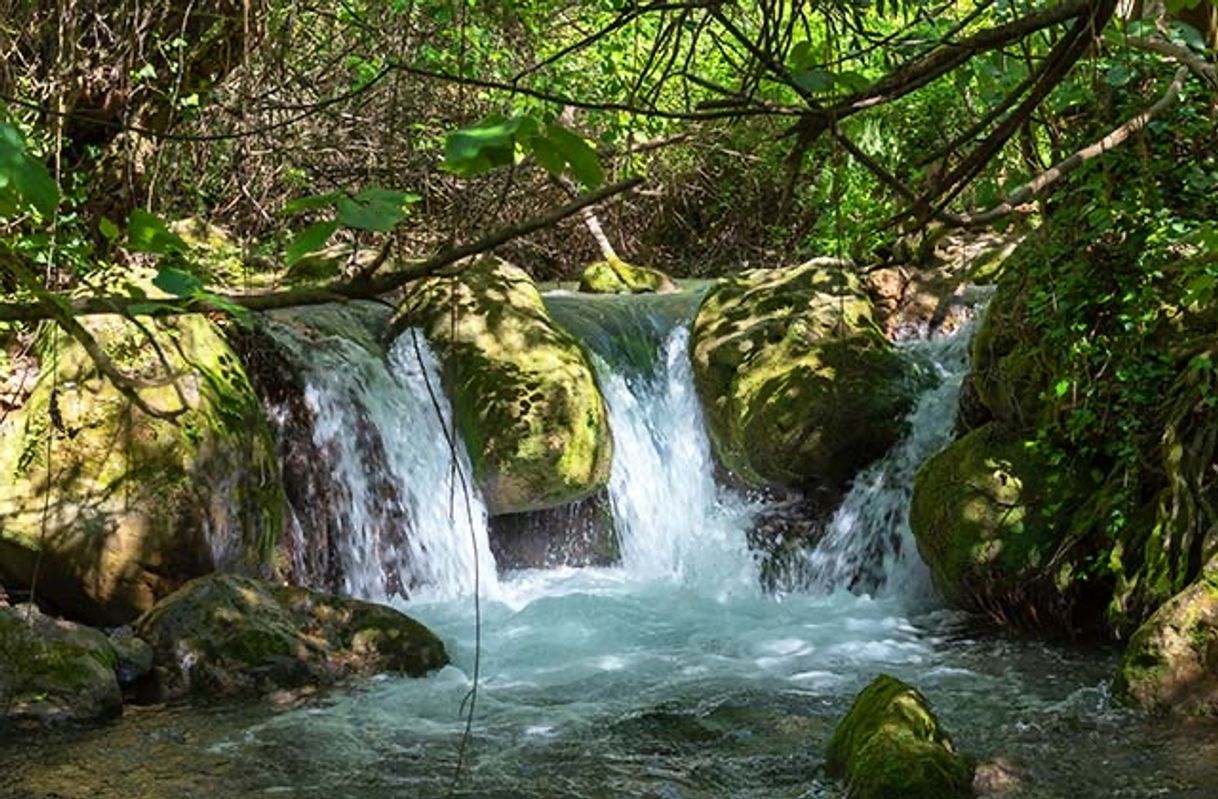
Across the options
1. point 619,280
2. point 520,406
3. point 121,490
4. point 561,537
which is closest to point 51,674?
point 121,490

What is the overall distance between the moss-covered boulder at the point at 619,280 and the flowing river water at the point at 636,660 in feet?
5.33

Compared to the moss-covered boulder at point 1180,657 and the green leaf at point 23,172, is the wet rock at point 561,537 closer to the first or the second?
the moss-covered boulder at point 1180,657

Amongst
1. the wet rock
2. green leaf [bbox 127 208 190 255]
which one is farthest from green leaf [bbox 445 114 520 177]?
the wet rock

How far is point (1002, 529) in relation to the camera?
6574mm

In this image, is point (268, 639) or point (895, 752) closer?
point (895, 752)

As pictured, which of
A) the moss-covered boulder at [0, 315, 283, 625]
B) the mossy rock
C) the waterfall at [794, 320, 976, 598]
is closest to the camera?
the moss-covered boulder at [0, 315, 283, 625]

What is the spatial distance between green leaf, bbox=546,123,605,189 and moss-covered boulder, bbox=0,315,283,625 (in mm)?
5100

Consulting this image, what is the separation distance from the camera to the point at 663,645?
685 centimetres

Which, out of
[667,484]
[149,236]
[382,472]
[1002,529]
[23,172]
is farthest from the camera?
[667,484]

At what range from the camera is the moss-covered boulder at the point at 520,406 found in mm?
8258

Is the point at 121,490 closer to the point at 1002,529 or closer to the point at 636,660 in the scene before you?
the point at 636,660

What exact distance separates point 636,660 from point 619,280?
6394mm

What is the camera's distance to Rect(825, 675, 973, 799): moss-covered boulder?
4.25 metres

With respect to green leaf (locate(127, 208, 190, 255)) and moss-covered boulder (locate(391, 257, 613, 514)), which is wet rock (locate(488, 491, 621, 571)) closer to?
moss-covered boulder (locate(391, 257, 613, 514))
